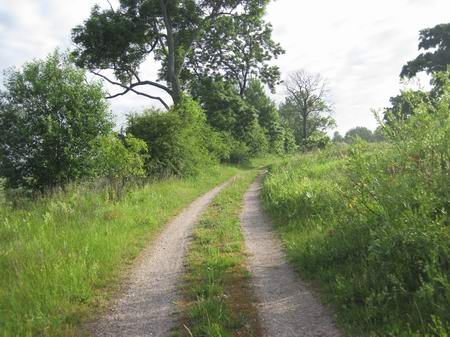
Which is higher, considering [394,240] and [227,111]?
[227,111]

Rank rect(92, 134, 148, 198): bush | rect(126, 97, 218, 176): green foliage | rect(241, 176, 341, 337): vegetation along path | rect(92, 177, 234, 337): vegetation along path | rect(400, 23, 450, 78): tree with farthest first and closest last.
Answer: rect(400, 23, 450, 78): tree → rect(126, 97, 218, 176): green foliage → rect(92, 134, 148, 198): bush → rect(92, 177, 234, 337): vegetation along path → rect(241, 176, 341, 337): vegetation along path

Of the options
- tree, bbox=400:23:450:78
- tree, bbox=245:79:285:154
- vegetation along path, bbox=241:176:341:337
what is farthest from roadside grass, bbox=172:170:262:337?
tree, bbox=245:79:285:154

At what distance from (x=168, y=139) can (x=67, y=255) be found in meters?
13.4

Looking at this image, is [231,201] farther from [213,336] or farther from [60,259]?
[213,336]

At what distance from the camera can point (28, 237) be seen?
7.79 m

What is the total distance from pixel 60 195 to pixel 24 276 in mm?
6161

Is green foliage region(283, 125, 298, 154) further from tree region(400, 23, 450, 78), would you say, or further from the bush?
the bush

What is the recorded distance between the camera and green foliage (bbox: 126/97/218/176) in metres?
19.3

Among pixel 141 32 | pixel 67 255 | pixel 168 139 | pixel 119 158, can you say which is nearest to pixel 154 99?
pixel 141 32

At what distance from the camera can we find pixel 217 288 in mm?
5547

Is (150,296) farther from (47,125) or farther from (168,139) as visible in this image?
(168,139)

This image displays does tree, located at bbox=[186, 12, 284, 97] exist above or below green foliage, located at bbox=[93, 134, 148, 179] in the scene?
above

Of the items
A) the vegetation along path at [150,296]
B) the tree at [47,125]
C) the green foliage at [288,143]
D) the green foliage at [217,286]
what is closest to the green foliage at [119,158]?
the tree at [47,125]

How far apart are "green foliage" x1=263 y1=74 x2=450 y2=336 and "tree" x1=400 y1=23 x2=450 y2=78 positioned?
110 feet
